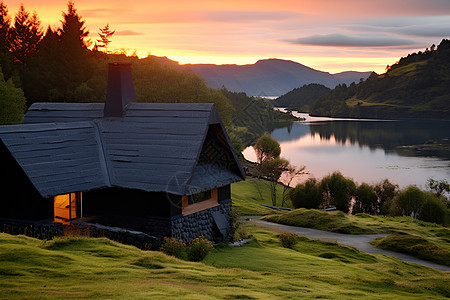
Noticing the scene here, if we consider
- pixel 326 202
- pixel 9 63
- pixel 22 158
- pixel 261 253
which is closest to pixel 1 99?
pixel 9 63

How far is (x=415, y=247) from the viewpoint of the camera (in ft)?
107

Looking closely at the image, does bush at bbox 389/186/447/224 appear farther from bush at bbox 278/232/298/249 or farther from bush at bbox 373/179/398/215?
bush at bbox 278/232/298/249

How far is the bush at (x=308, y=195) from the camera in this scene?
6469 cm

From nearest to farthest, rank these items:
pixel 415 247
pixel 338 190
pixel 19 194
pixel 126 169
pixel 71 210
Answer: pixel 19 194 < pixel 126 169 < pixel 71 210 < pixel 415 247 < pixel 338 190

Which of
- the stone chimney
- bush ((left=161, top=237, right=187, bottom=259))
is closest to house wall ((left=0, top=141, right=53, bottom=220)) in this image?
bush ((left=161, top=237, right=187, bottom=259))

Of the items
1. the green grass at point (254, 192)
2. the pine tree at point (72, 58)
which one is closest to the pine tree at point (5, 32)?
the pine tree at point (72, 58)

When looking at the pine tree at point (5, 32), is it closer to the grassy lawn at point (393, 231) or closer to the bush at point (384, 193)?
the grassy lawn at point (393, 231)

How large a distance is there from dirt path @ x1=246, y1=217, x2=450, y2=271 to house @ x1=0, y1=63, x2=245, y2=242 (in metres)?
12.9

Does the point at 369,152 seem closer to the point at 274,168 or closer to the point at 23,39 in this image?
the point at 274,168

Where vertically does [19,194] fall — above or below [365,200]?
above

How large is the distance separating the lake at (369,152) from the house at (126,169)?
66.3 meters

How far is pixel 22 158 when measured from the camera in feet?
67.1

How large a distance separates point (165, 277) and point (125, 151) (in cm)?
1044

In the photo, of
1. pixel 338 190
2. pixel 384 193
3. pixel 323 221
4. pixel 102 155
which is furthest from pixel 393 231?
pixel 384 193
